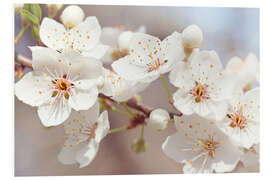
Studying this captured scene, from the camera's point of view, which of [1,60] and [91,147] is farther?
[1,60]

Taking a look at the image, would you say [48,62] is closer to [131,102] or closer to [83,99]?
[83,99]

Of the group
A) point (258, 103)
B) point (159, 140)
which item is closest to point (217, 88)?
point (258, 103)

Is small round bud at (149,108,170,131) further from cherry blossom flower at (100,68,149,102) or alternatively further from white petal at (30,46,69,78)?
white petal at (30,46,69,78)

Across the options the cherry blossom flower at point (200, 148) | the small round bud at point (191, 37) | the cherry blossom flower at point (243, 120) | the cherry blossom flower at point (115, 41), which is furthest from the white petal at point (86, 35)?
the cherry blossom flower at point (243, 120)

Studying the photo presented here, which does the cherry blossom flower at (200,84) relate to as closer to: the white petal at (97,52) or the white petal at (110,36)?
the white petal at (97,52)

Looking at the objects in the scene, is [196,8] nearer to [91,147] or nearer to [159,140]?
[159,140]

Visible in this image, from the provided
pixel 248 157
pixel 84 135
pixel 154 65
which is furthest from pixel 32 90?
pixel 248 157
